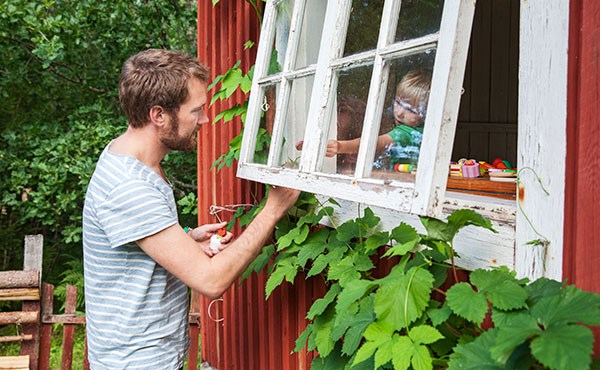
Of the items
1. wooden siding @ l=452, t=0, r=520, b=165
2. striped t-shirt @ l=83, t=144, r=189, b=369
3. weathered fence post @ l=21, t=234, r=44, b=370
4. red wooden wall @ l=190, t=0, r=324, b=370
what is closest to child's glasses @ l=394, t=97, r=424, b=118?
striped t-shirt @ l=83, t=144, r=189, b=369

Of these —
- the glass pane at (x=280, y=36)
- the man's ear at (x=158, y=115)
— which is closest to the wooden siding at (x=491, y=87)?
the glass pane at (x=280, y=36)

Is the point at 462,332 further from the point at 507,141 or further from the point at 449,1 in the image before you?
the point at 507,141

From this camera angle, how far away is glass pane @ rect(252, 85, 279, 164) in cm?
275

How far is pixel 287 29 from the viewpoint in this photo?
8.99ft

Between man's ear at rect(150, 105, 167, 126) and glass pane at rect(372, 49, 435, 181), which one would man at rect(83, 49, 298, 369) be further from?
glass pane at rect(372, 49, 435, 181)

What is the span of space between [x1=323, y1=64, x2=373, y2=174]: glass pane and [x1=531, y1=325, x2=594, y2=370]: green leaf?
2.90ft

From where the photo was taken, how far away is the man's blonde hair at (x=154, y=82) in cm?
237

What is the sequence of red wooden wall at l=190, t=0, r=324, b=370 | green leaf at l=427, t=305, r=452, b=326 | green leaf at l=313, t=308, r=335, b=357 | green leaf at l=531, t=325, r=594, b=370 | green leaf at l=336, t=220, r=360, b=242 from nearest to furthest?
green leaf at l=531, t=325, r=594, b=370 → green leaf at l=427, t=305, r=452, b=326 → green leaf at l=313, t=308, r=335, b=357 → green leaf at l=336, t=220, r=360, b=242 → red wooden wall at l=190, t=0, r=324, b=370

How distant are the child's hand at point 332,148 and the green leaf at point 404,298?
582 millimetres

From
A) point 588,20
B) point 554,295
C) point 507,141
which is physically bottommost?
point 554,295

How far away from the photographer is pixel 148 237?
218 centimetres

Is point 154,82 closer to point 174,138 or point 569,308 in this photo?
point 174,138

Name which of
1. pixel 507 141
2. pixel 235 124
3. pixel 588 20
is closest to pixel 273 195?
pixel 588 20

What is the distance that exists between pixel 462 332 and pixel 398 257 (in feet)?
2.18
